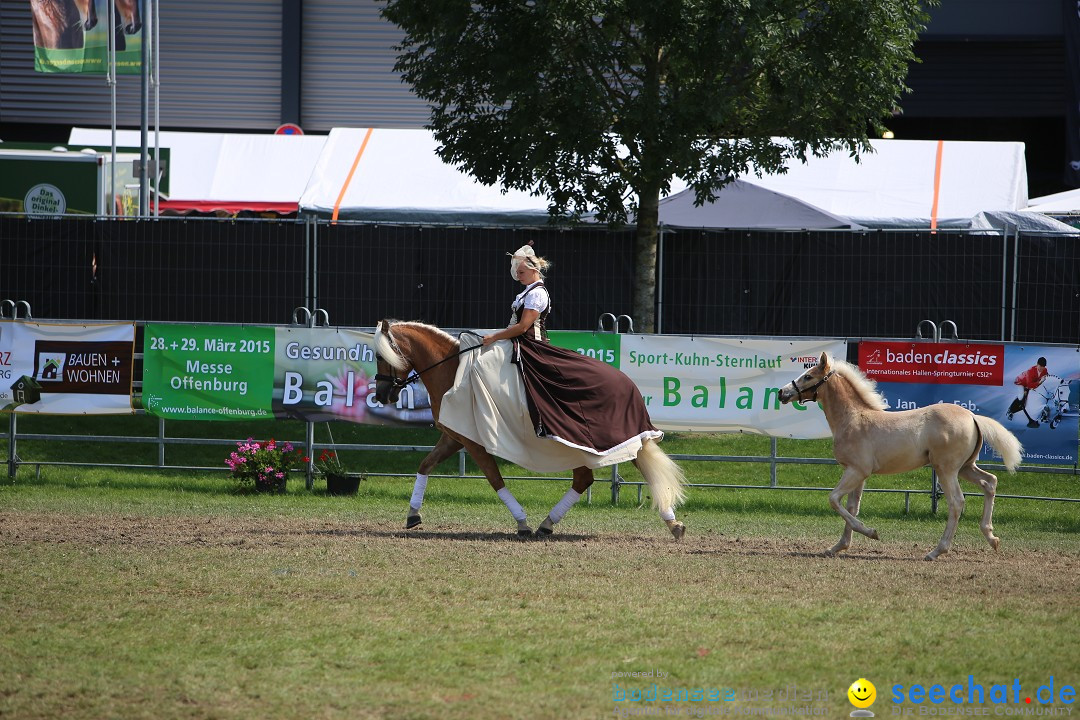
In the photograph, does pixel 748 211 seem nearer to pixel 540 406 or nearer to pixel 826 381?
pixel 826 381

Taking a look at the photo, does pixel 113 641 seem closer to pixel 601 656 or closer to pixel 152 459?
pixel 601 656

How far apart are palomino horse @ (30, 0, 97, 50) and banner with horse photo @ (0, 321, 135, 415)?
12.6 m

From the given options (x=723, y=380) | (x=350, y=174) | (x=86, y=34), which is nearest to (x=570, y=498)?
(x=723, y=380)

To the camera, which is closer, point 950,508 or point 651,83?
point 950,508

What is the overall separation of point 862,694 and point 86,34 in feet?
75.1

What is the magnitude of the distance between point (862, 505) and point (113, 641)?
9220 mm

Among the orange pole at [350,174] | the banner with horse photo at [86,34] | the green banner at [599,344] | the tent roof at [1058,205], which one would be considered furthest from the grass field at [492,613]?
the banner with horse photo at [86,34]

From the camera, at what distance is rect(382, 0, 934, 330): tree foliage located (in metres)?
14.3

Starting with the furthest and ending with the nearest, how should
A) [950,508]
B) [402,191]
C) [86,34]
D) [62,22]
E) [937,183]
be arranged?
[62,22], [86,34], [402,191], [937,183], [950,508]

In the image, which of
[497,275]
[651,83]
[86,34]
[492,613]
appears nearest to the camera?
[492,613]

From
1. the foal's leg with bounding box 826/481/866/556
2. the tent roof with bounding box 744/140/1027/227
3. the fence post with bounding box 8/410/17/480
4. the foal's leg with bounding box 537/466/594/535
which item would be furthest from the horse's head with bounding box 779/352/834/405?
the tent roof with bounding box 744/140/1027/227

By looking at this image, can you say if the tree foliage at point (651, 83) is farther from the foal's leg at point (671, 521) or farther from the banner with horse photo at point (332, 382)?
the foal's leg at point (671, 521)

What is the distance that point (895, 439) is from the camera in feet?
32.0

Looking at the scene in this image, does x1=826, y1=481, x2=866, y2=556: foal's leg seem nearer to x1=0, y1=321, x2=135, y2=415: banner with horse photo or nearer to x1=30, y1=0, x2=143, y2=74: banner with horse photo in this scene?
x1=0, y1=321, x2=135, y2=415: banner with horse photo
